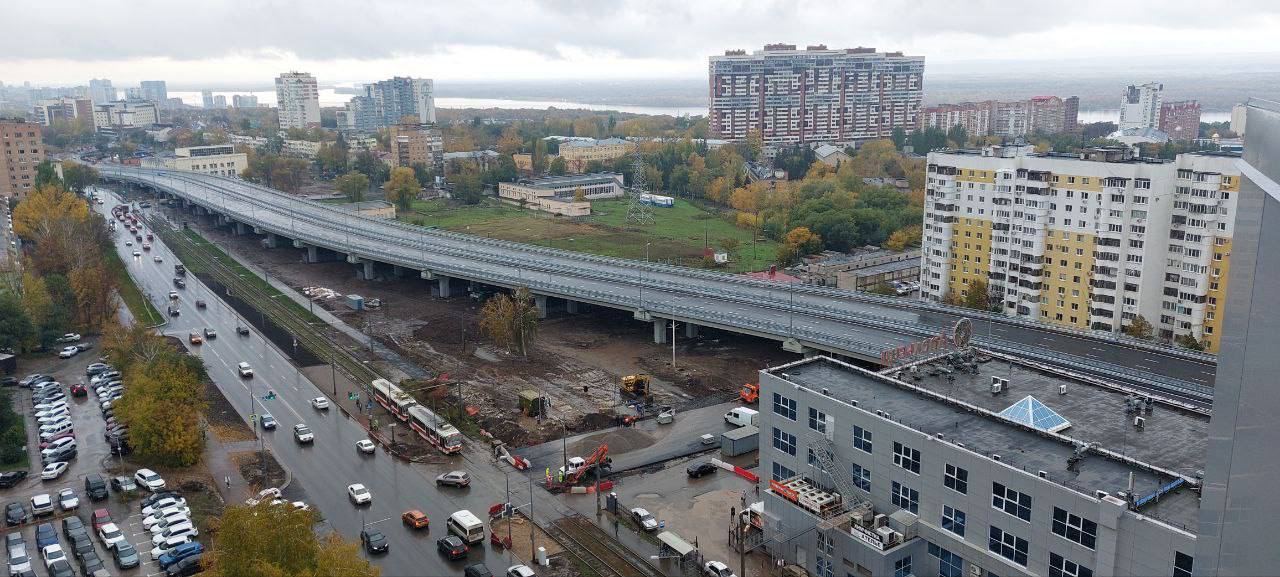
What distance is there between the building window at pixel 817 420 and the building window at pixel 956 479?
3596 mm

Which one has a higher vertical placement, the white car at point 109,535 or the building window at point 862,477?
the building window at point 862,477

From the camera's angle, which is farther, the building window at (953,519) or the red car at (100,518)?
the red car at (100,518)

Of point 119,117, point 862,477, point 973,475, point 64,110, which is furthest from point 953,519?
point 64,110

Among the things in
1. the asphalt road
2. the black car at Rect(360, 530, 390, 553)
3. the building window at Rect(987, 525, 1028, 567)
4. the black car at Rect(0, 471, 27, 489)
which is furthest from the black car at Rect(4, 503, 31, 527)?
the building window at Rect(987, 525, 1028, 567)

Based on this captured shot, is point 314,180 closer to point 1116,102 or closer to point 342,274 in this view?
point 342,274

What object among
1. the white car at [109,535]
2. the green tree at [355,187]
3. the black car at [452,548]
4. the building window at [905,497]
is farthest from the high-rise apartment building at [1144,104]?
the white car at [109,535]

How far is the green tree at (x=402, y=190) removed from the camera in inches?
3696

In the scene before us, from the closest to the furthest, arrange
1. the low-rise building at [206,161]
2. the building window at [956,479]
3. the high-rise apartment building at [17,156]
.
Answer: the building window at [956,479] → the high-rise apartment building at [17,156] → the low-rise building at [206,161]

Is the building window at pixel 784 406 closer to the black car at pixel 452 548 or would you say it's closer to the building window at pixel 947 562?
the building window at pixel 947 562

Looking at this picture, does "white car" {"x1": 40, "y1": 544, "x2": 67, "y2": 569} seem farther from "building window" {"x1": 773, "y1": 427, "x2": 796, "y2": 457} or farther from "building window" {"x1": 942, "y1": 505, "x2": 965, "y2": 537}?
"building window" {"x1": 942, "y1": 505, "x2": 965, "y2": 537}

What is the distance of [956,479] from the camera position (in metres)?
19.3

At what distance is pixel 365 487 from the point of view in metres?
27.7

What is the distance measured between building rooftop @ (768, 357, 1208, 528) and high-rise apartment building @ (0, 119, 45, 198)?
3364 inches

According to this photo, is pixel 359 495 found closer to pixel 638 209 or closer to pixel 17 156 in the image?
pixel 638 209
